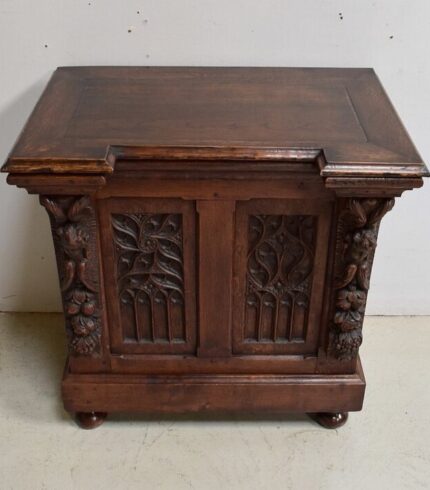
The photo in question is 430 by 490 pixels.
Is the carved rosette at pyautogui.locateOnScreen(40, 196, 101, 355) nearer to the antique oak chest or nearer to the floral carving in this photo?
the antique oak chest

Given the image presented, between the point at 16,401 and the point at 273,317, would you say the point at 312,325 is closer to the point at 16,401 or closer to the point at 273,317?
the point at 273,317

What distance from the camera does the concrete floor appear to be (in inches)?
72.1

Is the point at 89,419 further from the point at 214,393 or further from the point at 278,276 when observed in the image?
the point at 278,276

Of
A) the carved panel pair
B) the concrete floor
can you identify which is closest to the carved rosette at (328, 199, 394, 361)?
the carved panel pair

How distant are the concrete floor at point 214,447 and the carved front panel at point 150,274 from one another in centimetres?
25

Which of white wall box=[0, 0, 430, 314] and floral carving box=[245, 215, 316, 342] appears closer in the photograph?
floral carving box=[245, 215, 316, 342]

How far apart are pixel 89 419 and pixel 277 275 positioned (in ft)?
2.06

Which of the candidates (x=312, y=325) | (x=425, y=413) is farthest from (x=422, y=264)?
(x=312, y=325)

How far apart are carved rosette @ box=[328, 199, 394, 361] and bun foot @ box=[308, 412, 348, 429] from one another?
0.65 feet

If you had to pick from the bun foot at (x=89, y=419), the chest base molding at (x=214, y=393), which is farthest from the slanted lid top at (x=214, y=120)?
the bun foot at (x=89, y=419)

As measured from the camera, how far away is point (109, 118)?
165cm

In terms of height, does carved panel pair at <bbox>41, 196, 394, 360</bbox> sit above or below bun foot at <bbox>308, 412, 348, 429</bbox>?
above

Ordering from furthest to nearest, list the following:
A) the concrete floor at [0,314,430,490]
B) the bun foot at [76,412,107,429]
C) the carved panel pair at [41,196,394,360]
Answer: the bun foot at [76,412,107,429] → the concrete floor at [0,314,430,490] → the carved panel pair at [41,196,394,360]

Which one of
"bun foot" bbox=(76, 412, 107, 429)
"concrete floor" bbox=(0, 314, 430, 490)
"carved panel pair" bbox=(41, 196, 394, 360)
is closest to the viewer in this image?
"carved panel pair" bbox=(41, 196, 394, 360)
